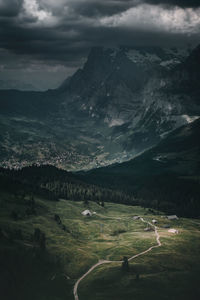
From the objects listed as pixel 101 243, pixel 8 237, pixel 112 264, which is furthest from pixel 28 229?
pixel 112 264

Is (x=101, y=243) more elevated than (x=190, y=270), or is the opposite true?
(x=190, y=270)

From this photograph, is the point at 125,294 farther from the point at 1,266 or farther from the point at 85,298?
the point at 1,266

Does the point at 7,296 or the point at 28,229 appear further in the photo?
the point at 28,229

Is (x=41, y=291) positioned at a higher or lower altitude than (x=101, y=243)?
higher

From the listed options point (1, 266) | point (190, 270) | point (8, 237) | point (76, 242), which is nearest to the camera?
point (1, 266)

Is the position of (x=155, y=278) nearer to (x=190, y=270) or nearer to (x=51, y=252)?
(x=190, y=270)

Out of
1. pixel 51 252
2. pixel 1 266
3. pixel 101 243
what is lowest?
pixel 101 243

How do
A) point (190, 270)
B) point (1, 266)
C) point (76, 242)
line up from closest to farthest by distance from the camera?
point (1, 266)
point (190, 270)
point (76, 242)

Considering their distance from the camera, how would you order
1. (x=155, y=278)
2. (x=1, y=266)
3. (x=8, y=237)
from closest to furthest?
(x=1, y=266)
(x=155, y=278)
(x=8, y=237)

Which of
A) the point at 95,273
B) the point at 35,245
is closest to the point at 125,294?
the point at 95,273
